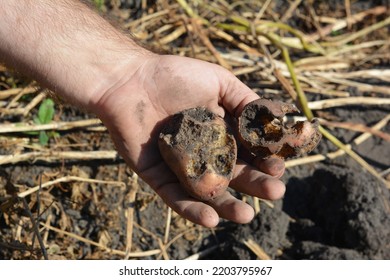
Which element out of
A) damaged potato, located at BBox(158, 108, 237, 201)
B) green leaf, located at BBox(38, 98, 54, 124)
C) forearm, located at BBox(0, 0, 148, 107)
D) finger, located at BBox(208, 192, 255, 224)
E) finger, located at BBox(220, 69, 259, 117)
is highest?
forearm, located at BBox(0, 0, 148, 107)

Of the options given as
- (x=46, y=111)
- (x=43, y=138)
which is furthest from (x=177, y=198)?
(x=46, y=111)

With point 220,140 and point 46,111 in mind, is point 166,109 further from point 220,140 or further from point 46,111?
point 46,111

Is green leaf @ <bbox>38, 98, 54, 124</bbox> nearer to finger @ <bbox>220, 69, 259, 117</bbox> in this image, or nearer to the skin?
Answer: the skin

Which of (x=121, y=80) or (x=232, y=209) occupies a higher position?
(x=121, y=80)

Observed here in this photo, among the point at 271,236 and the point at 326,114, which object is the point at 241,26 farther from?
the point at 271,236

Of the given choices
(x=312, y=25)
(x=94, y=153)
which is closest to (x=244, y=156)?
(x=94, y=153)

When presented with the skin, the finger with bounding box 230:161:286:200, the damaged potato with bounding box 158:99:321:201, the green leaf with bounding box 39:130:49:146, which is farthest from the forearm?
the finger with bounding box 230:161:286:200
